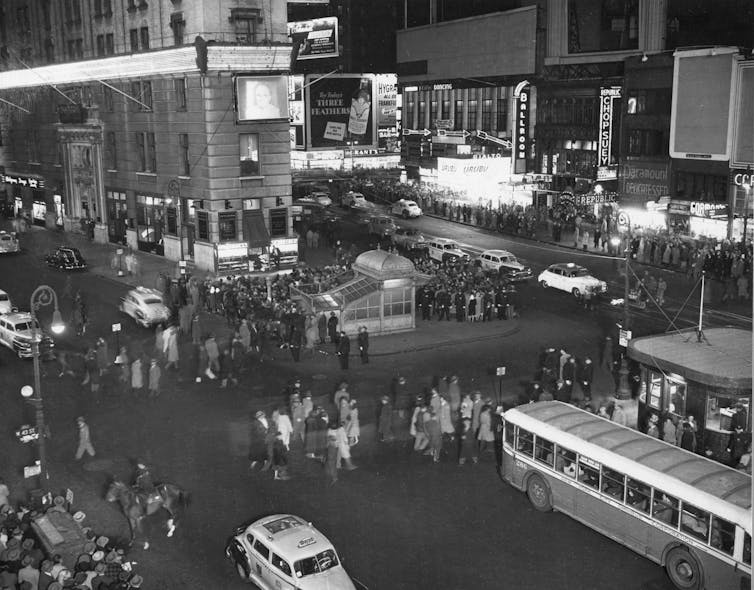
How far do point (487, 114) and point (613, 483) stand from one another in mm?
72855

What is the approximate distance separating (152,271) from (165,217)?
5906 mm

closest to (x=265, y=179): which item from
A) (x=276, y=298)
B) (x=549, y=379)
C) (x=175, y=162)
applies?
(x=175, y=162)

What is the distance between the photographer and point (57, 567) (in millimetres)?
14992

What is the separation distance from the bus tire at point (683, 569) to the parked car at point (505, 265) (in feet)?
90.4

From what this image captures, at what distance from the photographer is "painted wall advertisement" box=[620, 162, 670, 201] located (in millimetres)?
57156

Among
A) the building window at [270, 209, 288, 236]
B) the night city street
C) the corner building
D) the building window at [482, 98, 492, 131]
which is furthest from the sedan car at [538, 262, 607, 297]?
the building window at [482, 98, 492, 131]

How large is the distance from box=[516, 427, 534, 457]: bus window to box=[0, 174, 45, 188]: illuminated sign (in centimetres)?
6056

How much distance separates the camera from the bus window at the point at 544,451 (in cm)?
1931

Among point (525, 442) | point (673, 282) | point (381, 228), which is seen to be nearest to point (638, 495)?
point (525, 442)

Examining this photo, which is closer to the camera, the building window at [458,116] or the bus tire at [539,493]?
the bus tire at [539,493]

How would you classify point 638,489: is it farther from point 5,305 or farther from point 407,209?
point 407,209

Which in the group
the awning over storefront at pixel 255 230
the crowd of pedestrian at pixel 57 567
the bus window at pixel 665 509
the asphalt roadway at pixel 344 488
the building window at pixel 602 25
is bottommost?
the asphalt roadway at pixel 344 488

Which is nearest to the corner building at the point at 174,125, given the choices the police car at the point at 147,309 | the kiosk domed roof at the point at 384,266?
the police car at the point at 147,309

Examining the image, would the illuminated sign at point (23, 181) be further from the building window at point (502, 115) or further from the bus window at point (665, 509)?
the bus window at point (665, 509)
